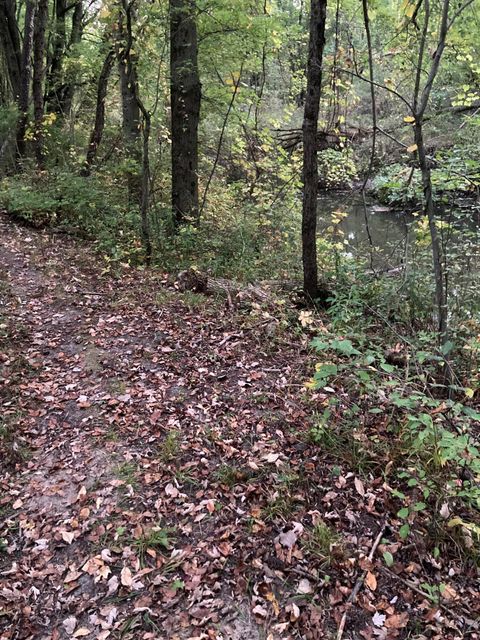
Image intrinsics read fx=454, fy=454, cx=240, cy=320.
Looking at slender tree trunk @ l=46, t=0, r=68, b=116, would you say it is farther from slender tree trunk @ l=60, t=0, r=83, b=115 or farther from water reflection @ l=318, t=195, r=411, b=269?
water reflection @ l=318, t=195, r=411, b=269

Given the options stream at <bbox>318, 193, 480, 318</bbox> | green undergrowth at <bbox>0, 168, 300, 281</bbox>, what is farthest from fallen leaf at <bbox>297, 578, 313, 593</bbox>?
green undergrowth at <bbox>0, 168, 300, 281</bbox>

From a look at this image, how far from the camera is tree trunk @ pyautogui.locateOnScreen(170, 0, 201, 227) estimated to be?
822 centimetres

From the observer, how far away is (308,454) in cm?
381

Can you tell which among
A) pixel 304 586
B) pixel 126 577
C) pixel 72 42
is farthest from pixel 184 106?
pixel 72 42

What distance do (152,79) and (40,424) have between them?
805cm

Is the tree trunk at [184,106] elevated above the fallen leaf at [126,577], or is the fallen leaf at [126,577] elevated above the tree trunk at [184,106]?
the tree trunk at [184,106]

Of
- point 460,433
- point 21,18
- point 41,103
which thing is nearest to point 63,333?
point 460,433

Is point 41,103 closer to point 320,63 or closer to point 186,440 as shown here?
point 320,63

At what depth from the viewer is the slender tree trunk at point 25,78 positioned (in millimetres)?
11680

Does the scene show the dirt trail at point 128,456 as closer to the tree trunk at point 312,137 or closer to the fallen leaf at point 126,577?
the fallen leaf at point 126,577

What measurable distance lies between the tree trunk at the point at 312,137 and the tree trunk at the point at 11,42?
38.3ft

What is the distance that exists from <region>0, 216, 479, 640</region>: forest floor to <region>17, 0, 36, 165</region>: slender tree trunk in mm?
8495

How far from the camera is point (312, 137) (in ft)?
18.1

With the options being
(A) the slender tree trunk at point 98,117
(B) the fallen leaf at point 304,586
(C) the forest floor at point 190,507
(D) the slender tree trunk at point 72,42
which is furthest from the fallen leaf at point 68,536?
(D) the slender tree trunk at point 72,42
